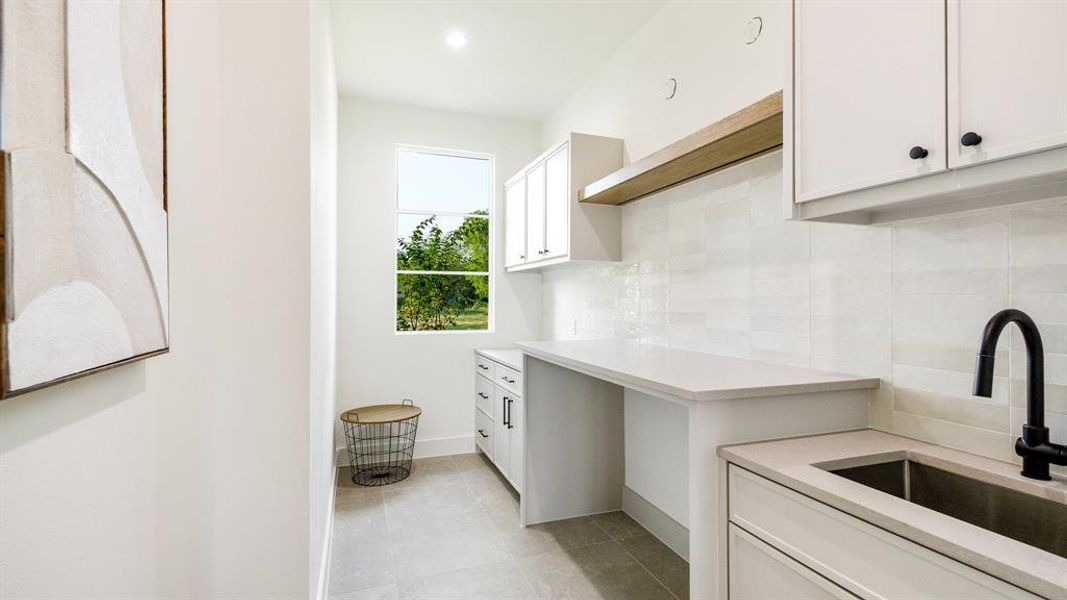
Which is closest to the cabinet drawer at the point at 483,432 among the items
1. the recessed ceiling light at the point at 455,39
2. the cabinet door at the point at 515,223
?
the cabinet door at the point at 515,223

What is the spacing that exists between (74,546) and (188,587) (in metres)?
0.63

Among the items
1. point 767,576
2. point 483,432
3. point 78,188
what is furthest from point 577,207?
point 78,188

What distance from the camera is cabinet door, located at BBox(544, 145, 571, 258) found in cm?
298

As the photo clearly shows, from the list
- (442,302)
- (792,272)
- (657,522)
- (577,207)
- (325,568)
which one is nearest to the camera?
(792,272)

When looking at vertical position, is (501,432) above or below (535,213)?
below

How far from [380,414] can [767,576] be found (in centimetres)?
289

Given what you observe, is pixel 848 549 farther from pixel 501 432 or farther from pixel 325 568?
pixel 501 432

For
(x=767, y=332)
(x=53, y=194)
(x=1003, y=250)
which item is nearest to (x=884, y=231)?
(x=1003, y=250)

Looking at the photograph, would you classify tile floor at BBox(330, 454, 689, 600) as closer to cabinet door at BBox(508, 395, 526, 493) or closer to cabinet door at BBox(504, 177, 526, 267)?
cabinet door at BBox(508, 395, 526, 493)

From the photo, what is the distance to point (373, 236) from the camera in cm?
392

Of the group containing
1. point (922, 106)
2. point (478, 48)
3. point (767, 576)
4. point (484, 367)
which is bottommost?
point (767, 576)

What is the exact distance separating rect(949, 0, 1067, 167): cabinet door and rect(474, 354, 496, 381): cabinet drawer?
2.93 m

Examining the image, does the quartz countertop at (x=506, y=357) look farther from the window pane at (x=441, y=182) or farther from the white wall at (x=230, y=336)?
the white wall at (x=230, y=336)

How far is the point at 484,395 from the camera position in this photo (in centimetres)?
382
